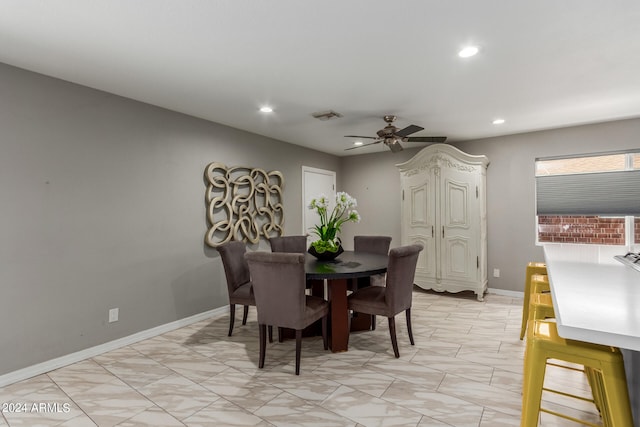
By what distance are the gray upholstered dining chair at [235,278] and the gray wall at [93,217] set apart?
0.63 meters

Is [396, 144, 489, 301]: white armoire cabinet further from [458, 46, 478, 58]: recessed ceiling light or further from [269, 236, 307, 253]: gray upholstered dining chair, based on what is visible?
[458, 46, 478, 58]: recessed ceiling light

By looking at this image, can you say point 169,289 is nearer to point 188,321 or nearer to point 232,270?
point 188,321

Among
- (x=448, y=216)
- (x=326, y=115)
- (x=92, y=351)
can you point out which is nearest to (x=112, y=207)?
(x=92, y=351)

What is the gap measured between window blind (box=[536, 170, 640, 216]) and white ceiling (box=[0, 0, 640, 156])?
2.99ft

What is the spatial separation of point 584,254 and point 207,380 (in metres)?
2.94

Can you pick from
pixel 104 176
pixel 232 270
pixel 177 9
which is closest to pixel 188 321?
pixel 232 270

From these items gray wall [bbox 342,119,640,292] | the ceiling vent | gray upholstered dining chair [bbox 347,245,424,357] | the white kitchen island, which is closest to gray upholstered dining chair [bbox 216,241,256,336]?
gray upholstered dining chair [bbox 347,245,424,357]

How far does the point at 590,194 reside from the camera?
14.0 feet

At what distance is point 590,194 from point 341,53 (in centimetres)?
389

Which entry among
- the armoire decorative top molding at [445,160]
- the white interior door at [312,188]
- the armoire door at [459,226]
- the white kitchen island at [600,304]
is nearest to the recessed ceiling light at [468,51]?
A: the white kitchen island at [600,304]

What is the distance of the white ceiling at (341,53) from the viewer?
1848 mm

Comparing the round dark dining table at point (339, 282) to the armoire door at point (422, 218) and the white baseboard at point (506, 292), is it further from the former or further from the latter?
the white baseboard at point (506, 292)

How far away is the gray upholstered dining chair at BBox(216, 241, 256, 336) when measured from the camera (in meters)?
3.30

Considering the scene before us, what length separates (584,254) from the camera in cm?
250
